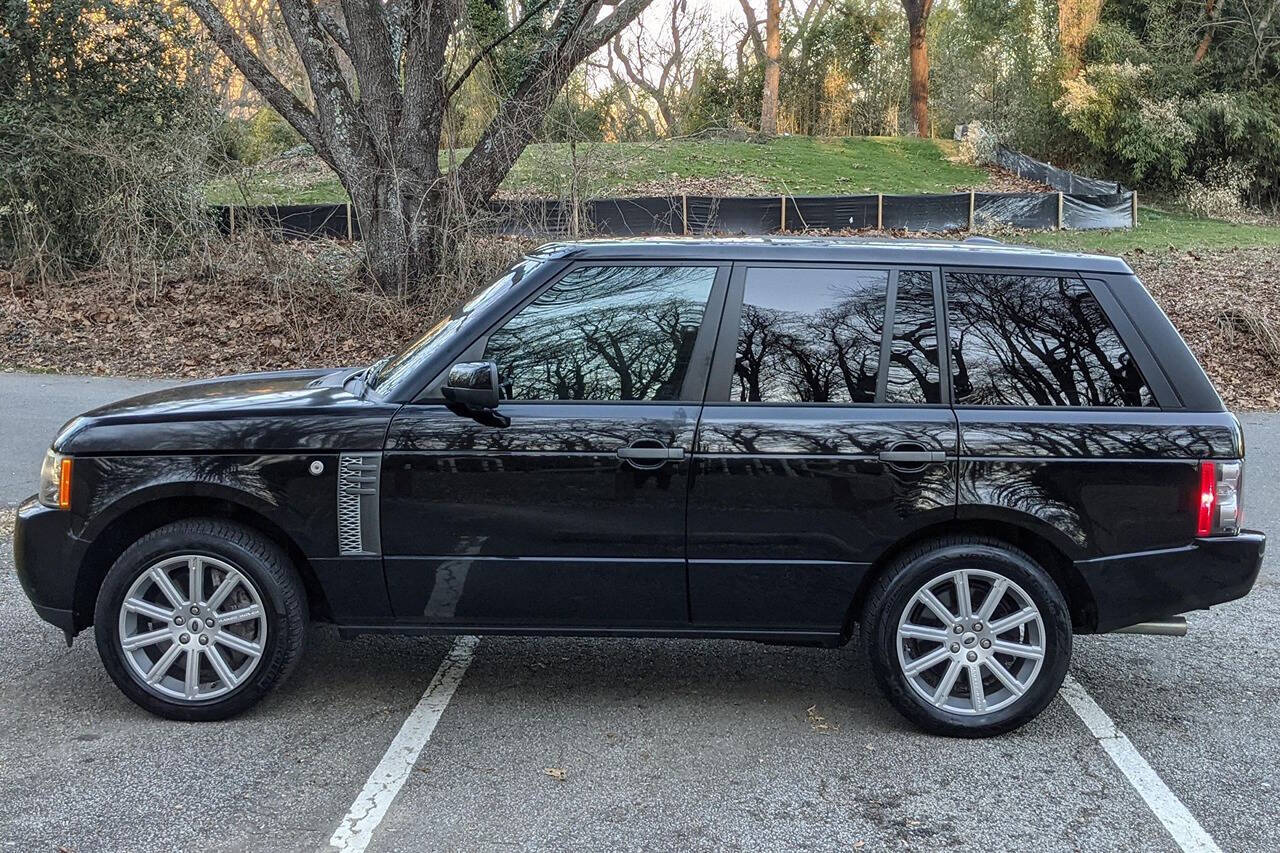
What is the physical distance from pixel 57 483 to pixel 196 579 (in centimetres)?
67

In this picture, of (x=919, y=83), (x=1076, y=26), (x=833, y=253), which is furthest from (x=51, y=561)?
(x=919, y=83)

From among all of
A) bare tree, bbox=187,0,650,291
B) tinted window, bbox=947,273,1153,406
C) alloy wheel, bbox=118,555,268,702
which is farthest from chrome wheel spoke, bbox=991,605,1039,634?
bare tree, bbox=187,0,650,291

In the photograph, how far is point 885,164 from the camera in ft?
116

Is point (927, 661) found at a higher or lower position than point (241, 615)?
lower

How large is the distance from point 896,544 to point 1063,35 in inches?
1241

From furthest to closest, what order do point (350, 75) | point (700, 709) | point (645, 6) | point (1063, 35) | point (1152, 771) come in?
point (1063, 35) → point (350, 75) → point (645, 6) → point (700, 709) → point (1152, 771)

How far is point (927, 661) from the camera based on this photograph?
4281 mm

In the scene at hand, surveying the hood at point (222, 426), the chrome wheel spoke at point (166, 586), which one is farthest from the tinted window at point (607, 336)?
the chrome wheel spoke at point (166, 586)

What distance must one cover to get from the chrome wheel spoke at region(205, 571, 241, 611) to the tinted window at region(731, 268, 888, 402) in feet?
6.64

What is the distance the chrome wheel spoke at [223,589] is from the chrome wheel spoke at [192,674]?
195 millimetres

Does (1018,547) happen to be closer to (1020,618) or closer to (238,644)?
(1020,618)

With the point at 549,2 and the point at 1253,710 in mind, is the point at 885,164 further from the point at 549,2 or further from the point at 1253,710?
the point at 1253,710

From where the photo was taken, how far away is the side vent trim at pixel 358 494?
4.26 meters

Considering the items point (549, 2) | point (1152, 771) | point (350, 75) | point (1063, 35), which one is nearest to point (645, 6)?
point (549, 2)
